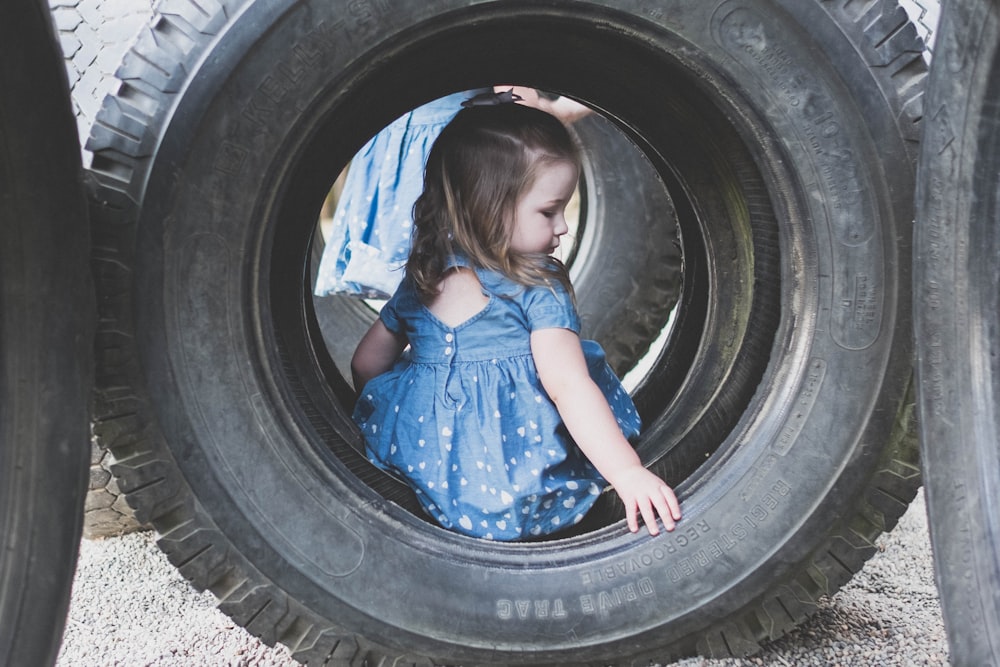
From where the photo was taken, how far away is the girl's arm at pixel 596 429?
1387 millimetres

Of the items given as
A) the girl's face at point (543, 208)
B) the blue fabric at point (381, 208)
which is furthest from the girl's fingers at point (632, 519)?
the blue fabric at point (381, 208)

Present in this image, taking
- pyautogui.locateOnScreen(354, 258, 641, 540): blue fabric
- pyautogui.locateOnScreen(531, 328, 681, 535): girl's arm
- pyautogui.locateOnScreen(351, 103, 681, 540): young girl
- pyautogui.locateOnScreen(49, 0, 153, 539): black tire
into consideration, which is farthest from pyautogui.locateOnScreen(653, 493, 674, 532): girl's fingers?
pyautogui.locateOnScreen(49, 0, 153, 539): black tire

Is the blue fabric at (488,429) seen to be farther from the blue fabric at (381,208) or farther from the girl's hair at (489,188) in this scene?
the blue fabric at (381,208)

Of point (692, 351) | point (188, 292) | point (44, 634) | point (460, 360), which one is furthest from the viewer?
point (692, 351)

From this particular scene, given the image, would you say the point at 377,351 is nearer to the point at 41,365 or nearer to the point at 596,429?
the point at 596,429

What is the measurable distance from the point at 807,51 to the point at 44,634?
1.16 m

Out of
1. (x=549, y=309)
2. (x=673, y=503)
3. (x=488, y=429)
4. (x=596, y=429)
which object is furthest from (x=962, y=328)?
(x=488, y=429)

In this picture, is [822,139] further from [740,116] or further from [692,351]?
[692,351]

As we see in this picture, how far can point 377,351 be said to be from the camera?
1905 millimetres

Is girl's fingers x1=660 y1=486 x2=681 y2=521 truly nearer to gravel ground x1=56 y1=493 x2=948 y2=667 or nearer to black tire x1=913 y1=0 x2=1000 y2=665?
gravel ground x1=56 y1=493 x2=948 y2=667

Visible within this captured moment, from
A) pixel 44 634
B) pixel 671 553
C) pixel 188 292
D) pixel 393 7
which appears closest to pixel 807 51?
pixel 393 7

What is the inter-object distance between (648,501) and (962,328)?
495 mm

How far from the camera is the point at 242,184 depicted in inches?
46.8

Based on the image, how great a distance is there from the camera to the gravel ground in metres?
1.42
